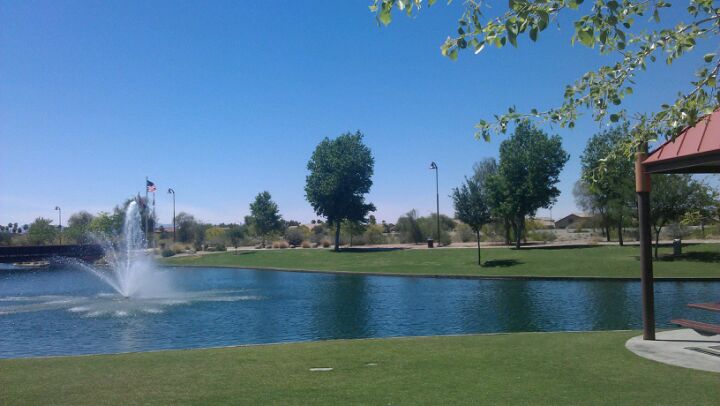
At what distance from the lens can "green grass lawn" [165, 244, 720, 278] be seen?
33.1 meters

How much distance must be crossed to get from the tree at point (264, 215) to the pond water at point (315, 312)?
130 ft

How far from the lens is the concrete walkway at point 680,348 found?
9164 mm

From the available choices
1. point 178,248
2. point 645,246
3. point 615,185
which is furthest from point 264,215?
point 645,246

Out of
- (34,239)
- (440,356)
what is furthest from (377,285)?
(34,239)

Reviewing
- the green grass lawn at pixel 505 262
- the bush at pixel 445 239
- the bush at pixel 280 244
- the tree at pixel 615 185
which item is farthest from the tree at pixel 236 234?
the tree at pixel 615 185

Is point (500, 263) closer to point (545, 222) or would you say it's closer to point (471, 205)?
point (471, 205)

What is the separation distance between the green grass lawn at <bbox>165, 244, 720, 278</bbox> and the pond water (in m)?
3.49

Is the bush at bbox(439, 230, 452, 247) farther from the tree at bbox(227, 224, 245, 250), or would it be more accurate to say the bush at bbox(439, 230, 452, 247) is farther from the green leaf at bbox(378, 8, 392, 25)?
the green leaf at bbox(378, 8, 392, 25)

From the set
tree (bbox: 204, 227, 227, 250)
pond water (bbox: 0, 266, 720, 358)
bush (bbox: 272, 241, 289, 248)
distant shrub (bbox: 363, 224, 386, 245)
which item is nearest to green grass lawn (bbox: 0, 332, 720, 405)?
pond water (bbox: 0, 266, 720, 358)

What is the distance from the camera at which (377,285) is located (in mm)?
33375

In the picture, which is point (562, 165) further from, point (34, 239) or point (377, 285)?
point (34, 239)

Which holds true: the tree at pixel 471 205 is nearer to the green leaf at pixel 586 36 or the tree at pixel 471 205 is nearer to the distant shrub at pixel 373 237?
the distant shrub at pixel 373 237

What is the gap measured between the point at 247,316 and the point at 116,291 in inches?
583

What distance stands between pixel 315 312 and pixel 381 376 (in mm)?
13671
